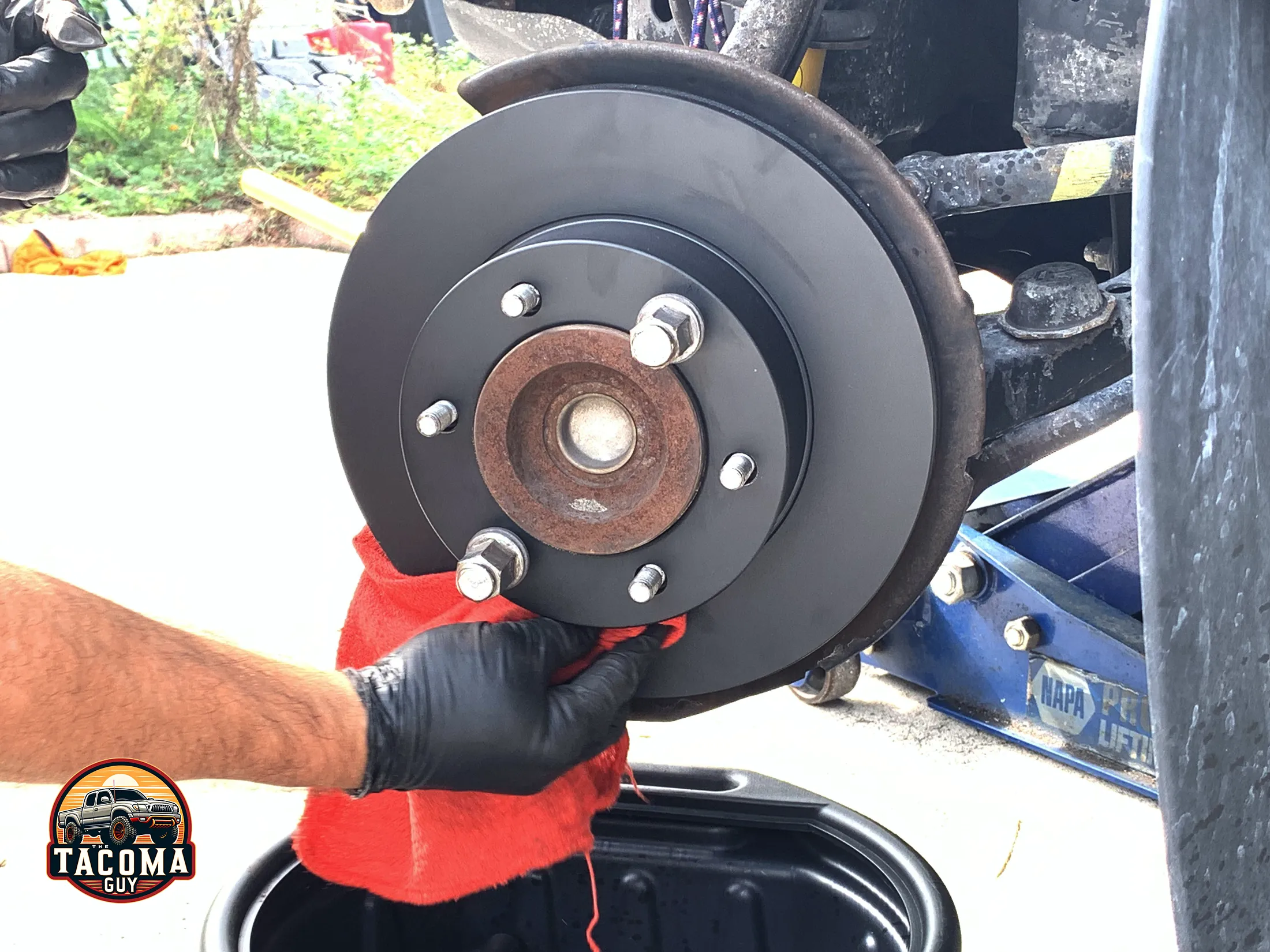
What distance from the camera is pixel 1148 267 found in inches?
20.8

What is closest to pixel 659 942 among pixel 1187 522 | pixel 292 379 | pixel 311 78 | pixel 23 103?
pixel 1187 522

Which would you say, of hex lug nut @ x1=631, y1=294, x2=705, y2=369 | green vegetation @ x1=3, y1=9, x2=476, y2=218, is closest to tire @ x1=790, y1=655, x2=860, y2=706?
hex lug nut @ x1=631, y1=294, x2=705, y2=369

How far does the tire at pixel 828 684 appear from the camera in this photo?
1.59 meters

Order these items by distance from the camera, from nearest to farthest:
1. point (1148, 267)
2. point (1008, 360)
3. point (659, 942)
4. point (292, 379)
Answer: point (1148, 267) → point (1008, 360) → point (659, 942) → point (292, 379)

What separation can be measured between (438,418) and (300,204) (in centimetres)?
155

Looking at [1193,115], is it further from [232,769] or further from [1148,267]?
[232,769]

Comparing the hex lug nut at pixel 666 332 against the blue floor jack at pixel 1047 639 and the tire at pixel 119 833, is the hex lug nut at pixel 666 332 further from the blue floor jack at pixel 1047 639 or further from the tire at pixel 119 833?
the blue floor jack at pixel 1047 639

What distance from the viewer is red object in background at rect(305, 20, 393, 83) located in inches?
292

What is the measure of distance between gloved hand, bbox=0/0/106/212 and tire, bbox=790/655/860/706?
4.32 ft

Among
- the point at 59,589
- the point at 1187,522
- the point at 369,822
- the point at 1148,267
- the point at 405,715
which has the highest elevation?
the point at 1148,267

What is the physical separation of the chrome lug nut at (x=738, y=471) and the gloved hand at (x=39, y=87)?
1.36 metres

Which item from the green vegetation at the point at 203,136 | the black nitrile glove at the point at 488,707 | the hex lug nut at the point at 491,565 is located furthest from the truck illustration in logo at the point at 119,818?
the green vegetation at the point at 203,136

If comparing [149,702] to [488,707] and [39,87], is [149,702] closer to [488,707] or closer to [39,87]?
[488,707]

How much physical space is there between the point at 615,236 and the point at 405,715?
0.35 m
